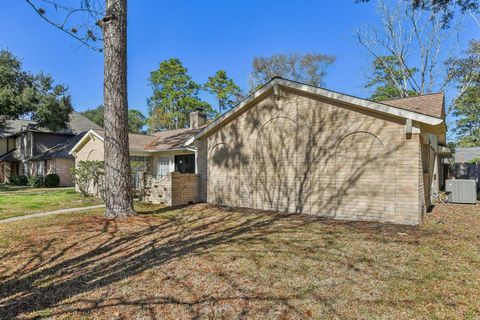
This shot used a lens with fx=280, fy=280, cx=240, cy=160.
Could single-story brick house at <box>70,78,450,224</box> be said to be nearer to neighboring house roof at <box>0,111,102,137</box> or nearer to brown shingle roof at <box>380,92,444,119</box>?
brown shingle roof at <box>380,92,444,119</box>

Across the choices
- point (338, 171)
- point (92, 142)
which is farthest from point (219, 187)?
point (92, 142)

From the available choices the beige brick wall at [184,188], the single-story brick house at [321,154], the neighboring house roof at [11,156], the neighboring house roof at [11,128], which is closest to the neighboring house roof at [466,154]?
→ the single-story brick house at [321,154]

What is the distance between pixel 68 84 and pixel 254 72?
2006cm

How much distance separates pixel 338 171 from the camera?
29.4 feet

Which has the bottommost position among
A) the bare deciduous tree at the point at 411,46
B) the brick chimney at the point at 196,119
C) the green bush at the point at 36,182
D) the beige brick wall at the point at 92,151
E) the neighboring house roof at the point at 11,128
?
the green bush at the point at 36,182

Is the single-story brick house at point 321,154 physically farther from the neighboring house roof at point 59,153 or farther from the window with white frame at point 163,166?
the neighboring house roof at point 59,153

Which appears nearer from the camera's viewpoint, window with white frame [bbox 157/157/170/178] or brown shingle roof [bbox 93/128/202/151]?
brown shingle roof [bbox 93/128/202/151]

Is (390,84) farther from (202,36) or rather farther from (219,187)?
(219,187)

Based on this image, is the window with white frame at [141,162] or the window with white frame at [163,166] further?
the window with white frame at [163,166]

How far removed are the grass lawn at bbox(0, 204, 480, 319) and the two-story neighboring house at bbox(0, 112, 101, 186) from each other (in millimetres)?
19167

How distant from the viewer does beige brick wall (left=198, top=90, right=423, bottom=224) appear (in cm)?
798

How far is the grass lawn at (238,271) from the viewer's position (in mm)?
3424

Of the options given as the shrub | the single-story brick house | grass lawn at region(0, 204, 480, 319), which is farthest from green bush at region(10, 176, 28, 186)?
grass lawn at region(0, 204, 480, 319)

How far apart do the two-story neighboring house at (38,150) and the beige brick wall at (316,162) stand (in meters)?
18.4
